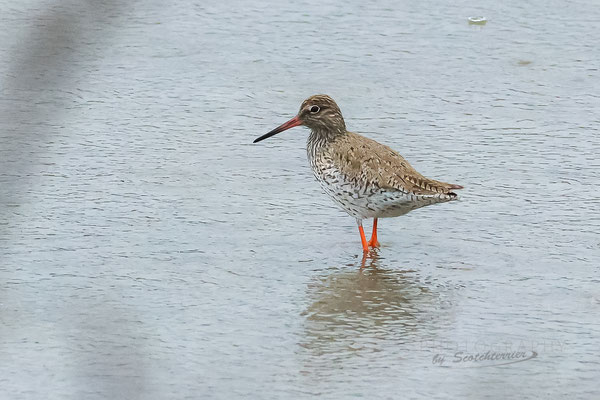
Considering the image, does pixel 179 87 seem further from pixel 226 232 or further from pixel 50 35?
pixel 50 35

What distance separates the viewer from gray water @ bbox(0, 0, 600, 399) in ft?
12.5

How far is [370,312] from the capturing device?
4539 mm

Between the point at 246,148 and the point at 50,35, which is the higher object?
the point at 50,35

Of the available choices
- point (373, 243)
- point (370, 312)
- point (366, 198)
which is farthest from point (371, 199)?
point (370, 312)

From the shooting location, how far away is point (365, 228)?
6125mm

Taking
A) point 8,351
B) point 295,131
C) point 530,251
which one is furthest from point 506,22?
point 8,351

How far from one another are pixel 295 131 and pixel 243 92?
0.50 m

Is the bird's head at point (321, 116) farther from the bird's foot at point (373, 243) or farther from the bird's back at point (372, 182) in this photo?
the bird's foot at point (373, 243)

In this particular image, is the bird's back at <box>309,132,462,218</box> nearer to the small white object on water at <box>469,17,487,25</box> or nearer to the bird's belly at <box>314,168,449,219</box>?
the bird's belly at <box>314,168,449,219</box>

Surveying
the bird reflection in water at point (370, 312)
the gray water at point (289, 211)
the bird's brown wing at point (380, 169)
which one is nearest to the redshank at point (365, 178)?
the bird's brown wing at point (380, 169)

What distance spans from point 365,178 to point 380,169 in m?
0.10

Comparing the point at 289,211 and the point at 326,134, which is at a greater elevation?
the point at 326,134

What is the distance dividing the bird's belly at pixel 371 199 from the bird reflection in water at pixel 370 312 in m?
0.34

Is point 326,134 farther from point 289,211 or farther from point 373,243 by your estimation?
point 373,243
